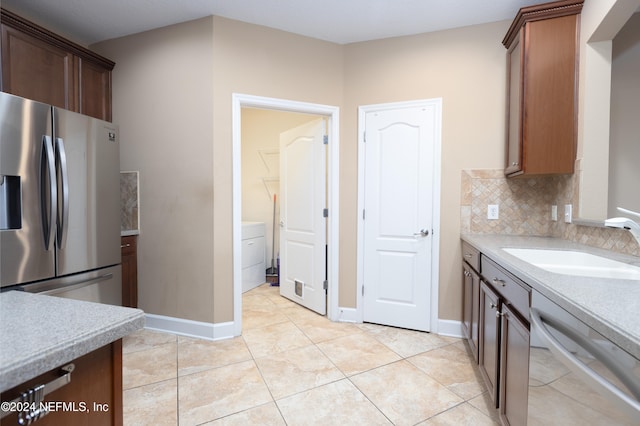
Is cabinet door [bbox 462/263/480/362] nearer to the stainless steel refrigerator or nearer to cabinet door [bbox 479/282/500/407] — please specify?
cabinet door [bbox 479/282/500/407]

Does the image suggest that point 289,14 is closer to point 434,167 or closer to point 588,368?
point 434,167

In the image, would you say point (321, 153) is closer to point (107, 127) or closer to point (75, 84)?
point (107, 127)

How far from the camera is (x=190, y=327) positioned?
2559mm

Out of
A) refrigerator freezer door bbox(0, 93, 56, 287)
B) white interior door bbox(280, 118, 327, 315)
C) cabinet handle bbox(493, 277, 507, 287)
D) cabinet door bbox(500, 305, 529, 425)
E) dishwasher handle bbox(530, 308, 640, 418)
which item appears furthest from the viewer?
white interior door bbox(280, 118, 327, 315)

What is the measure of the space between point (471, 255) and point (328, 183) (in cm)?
138

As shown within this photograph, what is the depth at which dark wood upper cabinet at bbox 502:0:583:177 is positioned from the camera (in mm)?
1944

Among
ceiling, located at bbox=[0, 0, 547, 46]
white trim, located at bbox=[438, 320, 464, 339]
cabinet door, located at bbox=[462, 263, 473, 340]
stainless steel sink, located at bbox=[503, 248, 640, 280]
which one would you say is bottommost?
white trim, located at bbox=[438, 320, 464, 339]

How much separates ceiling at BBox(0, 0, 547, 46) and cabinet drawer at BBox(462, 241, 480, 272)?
1.79 meters

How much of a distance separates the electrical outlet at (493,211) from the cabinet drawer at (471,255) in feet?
1.04

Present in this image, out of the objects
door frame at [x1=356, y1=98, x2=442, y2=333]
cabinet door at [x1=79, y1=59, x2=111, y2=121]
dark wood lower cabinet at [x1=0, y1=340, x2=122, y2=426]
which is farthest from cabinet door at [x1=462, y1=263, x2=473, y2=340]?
cabinet door at [x1=79, y1=59, x2=111, y2=121]

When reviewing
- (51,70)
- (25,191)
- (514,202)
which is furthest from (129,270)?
(514,202)

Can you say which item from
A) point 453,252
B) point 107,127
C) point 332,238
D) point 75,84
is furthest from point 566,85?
point 75,84

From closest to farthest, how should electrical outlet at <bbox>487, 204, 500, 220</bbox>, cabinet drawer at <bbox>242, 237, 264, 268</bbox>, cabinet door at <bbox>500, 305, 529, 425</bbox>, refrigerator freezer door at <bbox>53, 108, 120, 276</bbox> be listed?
1. cabinet door at <bbox>500, 305, 529, 425</bbox>
2. refrigerator freezer door at <bbox>53, 108, 120, 276</bbox>
3. electrical outlet at <bbox>487, 204, 500, 220</bbox>
4. cabinet drawer at <bbox>242, 237, 264, 268</bbox>

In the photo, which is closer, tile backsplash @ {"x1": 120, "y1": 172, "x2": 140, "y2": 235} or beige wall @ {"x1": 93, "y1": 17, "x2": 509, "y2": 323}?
beige wall @ {"x1": 93, "y1": 17, "x2": 509, "y2": 323}
